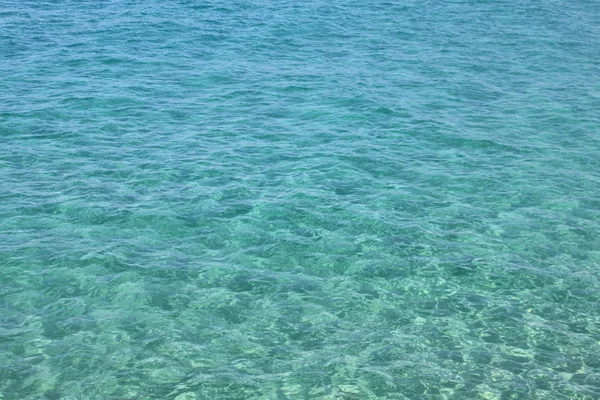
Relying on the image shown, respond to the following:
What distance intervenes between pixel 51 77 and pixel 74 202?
44.5ft

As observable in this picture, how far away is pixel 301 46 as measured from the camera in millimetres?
38844

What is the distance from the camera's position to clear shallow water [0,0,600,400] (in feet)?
50.7

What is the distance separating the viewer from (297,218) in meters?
21.7

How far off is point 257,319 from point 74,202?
28.7 feet

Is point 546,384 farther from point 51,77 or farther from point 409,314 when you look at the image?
point 51,77

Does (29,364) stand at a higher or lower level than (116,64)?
lower

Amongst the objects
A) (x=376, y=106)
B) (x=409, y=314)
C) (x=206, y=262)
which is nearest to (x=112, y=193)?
(x=206, y=262)

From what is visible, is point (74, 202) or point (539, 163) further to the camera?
point (539, 163)

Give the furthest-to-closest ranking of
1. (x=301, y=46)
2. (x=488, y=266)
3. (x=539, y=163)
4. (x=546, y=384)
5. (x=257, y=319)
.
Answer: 1. (x=301, y=46)
2. (x=539, y=163)
3. (x=488, y=266)
4. (x=257, y=319)
5. (x=546, y=384)

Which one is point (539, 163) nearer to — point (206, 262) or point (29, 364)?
point (206, 262)

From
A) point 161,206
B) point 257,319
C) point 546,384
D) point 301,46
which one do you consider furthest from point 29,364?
point 301,46

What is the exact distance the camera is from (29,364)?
1530cm

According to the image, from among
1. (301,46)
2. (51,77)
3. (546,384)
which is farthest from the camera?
(301,46)

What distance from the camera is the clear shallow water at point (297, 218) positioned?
15.5 metres
